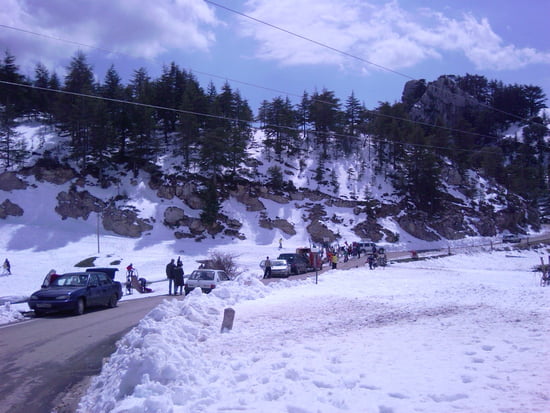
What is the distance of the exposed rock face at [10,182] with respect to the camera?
50719 millimetres

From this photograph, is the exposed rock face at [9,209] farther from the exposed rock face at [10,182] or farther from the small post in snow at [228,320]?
the small post in snow at [228,320]

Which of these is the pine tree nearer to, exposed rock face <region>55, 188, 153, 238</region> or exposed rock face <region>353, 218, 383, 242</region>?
exposed rock face <region>55, 188, 153, 238</region>

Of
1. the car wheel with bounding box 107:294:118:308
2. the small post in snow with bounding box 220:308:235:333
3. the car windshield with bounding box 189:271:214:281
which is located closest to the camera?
the small post in snow with bounding box 220:308:235:333

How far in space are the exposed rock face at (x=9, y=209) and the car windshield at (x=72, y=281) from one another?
3548cm

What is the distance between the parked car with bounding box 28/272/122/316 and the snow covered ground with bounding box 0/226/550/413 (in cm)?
546

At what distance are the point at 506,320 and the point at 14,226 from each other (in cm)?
4749

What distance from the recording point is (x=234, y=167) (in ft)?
211

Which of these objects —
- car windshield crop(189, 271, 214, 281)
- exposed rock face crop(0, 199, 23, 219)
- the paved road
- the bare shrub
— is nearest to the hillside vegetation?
exposed rock face crop(0, 199, 23, 219)

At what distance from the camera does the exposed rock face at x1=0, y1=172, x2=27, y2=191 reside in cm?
5072

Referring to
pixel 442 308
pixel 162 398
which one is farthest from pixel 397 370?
pixel 442 308

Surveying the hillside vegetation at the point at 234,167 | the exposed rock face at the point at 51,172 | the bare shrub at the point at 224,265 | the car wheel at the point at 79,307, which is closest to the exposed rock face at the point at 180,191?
the hillside vegetation at the point at 234,167

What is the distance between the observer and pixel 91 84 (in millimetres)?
63594

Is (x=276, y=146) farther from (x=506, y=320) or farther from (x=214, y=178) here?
(x=506, y=320)

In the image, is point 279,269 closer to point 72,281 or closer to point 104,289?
point 104,289
